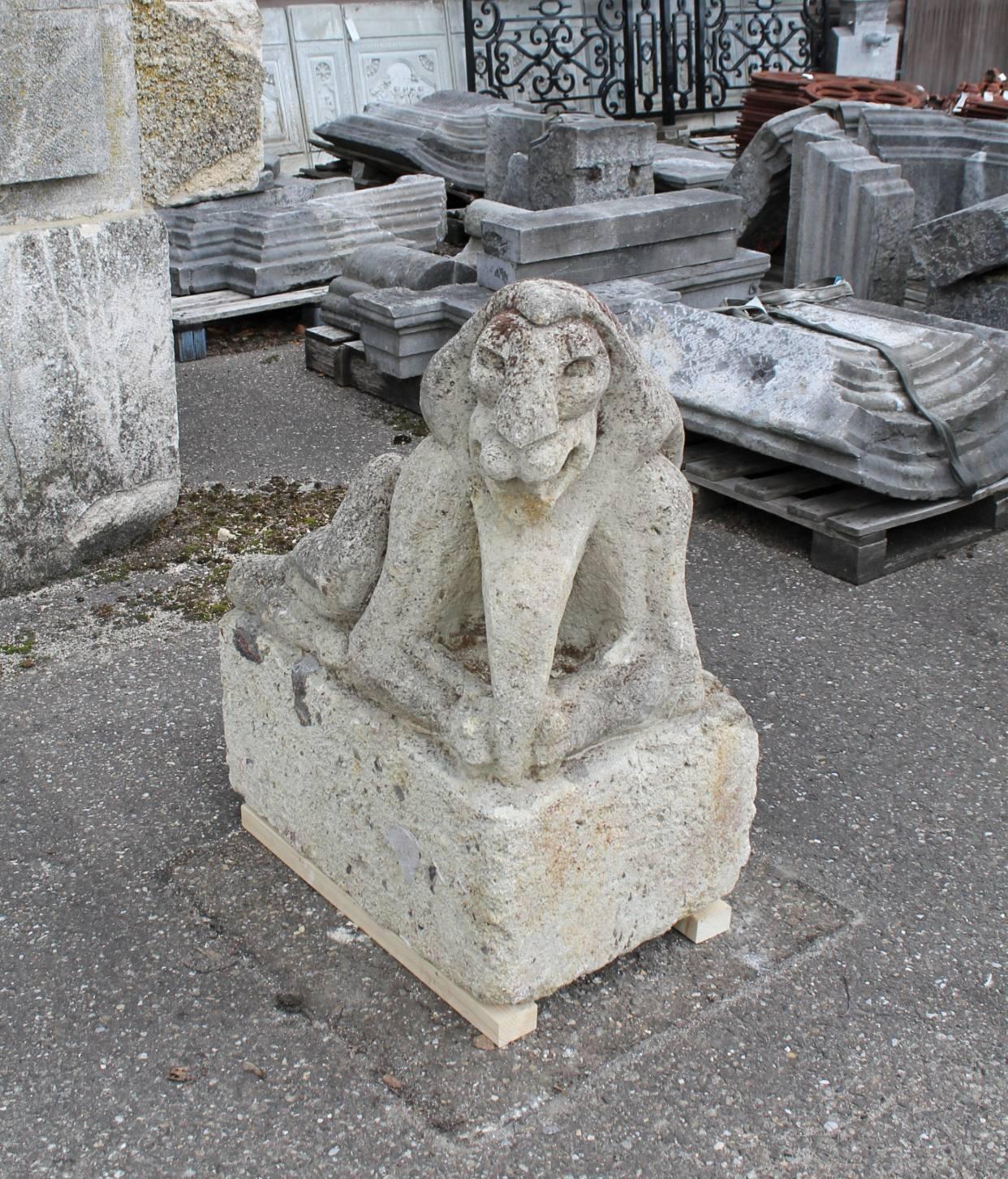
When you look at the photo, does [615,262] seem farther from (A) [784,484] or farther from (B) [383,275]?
(A) [784,484]

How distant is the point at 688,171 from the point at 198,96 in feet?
10.1

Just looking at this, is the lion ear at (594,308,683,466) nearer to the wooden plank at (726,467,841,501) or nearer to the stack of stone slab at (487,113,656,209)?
the wooden plank at (726,467,841,501)

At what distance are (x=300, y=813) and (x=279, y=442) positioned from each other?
311 cm

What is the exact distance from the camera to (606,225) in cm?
639

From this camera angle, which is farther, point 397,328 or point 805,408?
point 397,328

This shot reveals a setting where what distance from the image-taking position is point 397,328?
20.0 ft

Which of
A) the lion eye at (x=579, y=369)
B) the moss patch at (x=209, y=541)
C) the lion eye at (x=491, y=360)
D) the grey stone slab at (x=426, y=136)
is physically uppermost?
the lion eye at (x=491, y=360)

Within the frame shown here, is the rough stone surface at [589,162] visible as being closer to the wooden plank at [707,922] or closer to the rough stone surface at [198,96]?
the rough stone surface at [198,96]

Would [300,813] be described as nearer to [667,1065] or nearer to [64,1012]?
[64,1012]

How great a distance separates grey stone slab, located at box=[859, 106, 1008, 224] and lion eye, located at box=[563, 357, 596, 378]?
19.5 feet

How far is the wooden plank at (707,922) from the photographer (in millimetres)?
2893

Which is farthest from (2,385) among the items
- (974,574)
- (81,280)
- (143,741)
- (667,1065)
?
(974,574)

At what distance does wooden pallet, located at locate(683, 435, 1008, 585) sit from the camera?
4594mm

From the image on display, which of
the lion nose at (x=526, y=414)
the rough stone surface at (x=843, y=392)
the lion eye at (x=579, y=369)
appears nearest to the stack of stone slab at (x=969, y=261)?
the rough stone surface at (x=843, y=392)
